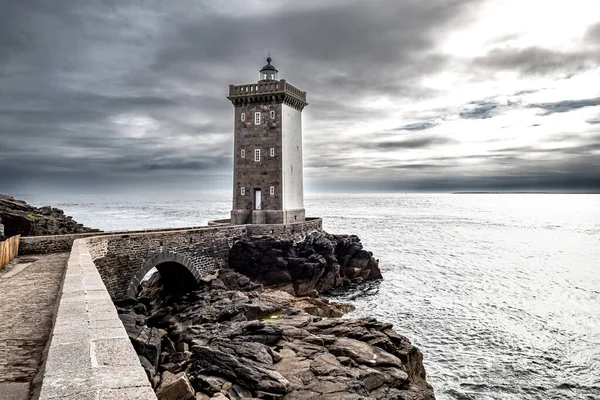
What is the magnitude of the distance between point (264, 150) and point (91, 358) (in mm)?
31538

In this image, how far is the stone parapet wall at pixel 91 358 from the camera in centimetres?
436

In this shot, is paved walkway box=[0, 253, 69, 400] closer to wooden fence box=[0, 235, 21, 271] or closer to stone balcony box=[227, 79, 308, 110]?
wooden fence box=[0, 235, 21, 271]

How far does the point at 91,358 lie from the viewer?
5254mm

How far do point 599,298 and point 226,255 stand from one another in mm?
28026

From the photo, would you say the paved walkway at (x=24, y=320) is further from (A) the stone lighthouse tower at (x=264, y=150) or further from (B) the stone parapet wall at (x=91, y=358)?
(A) the stone lighthouse tower at (x=264, y=150)

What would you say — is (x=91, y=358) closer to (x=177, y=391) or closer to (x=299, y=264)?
(x=177, y=391)

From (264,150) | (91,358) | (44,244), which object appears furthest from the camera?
(264,150)

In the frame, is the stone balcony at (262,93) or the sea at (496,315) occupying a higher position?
the stone balcony at (262,93)

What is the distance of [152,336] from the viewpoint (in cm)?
1447

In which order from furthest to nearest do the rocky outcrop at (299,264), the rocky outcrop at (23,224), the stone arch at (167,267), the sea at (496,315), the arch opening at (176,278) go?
the rocky outcrop at (299,264), the arch opening at (176,278), the rocky outcrop at (23,224), the stone arch at (167,267), the sea at (496,315)

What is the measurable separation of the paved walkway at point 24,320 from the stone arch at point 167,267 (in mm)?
6790

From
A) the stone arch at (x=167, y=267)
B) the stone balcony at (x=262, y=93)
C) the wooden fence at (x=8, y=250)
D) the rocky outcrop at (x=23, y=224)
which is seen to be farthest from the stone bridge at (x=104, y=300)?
the stone balcony at (x=262, y=93)

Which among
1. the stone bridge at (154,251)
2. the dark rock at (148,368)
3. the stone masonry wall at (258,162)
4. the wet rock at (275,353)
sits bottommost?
the wet rock at (275,353)

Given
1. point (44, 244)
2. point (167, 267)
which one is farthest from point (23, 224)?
point (167, 267)
